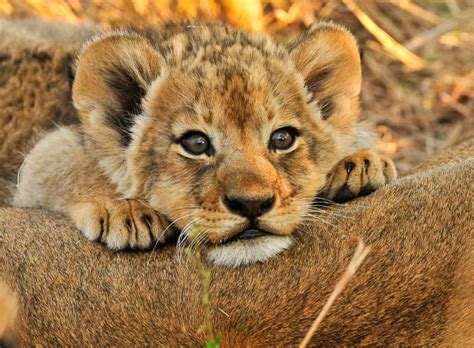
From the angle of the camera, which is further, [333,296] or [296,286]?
[296,286]

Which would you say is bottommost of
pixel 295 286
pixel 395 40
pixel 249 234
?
pixel 295 286

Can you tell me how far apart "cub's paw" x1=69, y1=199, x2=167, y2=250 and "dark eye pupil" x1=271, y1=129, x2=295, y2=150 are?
527 millimetres

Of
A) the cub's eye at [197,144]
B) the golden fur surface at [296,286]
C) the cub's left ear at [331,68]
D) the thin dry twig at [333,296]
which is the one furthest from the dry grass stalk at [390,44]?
the thin dry twig at [333,296]

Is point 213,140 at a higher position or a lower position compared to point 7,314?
higher

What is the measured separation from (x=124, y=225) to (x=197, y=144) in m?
0.42

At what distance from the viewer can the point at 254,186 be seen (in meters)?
3.29

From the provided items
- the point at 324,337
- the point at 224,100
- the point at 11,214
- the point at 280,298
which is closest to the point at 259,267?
the point at 280,298

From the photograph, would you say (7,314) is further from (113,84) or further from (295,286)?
(113,84)

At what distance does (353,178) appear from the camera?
151 inches

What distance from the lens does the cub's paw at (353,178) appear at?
3824mm

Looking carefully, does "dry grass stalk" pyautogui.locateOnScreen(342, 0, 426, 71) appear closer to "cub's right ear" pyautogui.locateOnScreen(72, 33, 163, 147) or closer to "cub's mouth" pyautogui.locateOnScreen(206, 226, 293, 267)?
"cub's right ear" pyautogui.locateOnScreen(72, 33, 163, 147)

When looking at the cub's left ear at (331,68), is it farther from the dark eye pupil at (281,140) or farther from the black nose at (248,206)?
the black nose at (248,206)

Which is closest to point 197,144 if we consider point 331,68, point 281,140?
point 281,140

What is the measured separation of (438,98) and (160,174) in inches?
151
